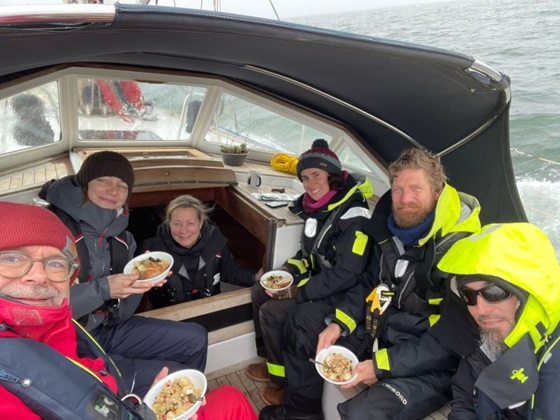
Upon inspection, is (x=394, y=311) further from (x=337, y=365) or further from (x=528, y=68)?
(x=528, y=68)

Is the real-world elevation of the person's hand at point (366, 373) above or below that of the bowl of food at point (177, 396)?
below

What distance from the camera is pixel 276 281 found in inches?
85.7

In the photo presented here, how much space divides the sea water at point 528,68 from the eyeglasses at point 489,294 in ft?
15.9

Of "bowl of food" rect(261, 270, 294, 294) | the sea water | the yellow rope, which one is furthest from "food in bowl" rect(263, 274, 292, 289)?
the sea water

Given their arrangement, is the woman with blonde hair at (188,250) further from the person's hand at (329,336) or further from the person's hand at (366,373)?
the person's hand at (366,373)

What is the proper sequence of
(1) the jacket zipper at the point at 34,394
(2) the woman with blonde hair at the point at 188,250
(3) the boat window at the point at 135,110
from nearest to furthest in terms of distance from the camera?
(1) the jacket zipper at the point at 34,394
(2) the woman with blonde hair at the point at 188,250
(3) the boat window at the point at 135,110

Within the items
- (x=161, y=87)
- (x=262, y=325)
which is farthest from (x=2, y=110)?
(x=262, y=325)

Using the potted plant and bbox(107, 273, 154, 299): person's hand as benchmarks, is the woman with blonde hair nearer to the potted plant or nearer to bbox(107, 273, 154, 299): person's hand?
bbox(107, 273, 154, 299): person's hand

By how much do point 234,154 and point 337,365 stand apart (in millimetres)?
2549

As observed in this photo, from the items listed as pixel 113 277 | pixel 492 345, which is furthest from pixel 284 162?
pixel 492 345

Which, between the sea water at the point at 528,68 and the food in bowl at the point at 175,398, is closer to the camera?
the food in bowl at the point at 175,398

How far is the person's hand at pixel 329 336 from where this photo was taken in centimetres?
182

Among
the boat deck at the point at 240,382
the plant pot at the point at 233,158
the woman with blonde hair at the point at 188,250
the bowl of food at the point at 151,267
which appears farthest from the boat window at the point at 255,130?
the boat deck at the point at 240,382

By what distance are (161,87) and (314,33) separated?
262cm
